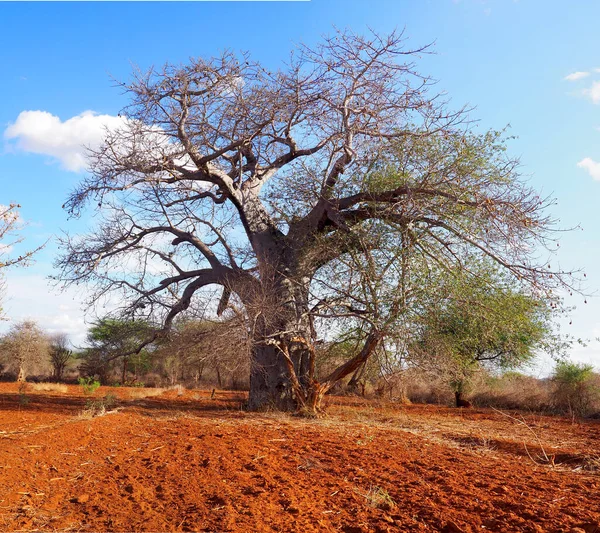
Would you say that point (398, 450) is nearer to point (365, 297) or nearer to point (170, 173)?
point (365, 297)

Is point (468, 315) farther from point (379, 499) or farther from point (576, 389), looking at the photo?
point (576, 389)

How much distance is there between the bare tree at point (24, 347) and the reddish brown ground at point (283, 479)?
15.5m

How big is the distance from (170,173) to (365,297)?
418cm

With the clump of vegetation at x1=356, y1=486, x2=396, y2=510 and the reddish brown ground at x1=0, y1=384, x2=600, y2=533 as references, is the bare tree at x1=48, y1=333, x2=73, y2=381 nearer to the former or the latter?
the reddish brown ground at x1=0, y1=384, x2=600, y2=533

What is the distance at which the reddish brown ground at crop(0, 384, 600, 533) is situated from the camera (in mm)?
3111

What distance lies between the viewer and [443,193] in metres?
7.92

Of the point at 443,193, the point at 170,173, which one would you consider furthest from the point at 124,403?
the point at 443,193

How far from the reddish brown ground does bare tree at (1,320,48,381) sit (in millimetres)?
15525

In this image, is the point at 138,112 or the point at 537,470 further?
the point at 138,112

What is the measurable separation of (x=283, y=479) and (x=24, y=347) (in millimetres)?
19748

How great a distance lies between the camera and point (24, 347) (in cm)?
2064

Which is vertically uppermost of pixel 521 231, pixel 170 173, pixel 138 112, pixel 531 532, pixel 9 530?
pixel 138 112

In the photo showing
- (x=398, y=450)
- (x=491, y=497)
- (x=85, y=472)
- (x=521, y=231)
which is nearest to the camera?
(x=491, y=497)

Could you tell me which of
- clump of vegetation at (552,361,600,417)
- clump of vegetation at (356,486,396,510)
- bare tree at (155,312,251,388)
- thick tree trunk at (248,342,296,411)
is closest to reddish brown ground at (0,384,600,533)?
clump of vegetation at (356,486,396,510)
